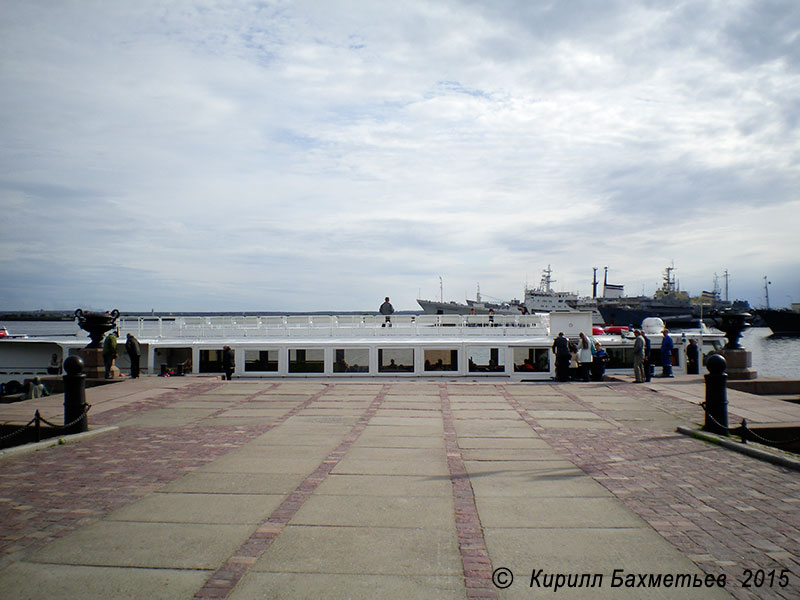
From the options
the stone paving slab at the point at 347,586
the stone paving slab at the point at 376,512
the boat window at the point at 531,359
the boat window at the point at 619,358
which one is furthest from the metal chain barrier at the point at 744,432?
the boat window at the point at 619,358

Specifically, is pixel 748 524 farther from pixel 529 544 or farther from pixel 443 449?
pixel 443 449

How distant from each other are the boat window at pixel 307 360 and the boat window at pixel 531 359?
7536 millimetres

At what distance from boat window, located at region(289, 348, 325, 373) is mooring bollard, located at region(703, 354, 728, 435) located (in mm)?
14720

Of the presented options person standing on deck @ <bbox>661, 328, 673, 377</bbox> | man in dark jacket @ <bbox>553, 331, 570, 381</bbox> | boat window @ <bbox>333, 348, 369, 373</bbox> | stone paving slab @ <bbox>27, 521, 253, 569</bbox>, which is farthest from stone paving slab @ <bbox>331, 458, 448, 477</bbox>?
person standing on deck @ <bbox>661, 328, 673, 377</bbox>

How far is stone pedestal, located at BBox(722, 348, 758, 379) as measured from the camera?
57.1 ft

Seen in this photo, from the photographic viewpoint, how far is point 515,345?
21.9 metres

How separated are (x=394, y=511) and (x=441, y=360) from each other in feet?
52.9

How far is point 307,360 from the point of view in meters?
Answer: 22.4

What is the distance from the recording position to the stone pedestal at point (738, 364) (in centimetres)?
1741

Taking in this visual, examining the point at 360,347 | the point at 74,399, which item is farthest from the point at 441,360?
the point at 74,399

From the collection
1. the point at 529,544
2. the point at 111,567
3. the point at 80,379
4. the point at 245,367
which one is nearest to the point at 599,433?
the point at 529,544

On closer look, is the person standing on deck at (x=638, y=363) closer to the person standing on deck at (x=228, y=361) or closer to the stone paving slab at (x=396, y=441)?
the stone paving slab at (x=396, y=441)

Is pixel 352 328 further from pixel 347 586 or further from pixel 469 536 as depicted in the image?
pixel 347 586

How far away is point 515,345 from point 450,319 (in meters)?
6.69
